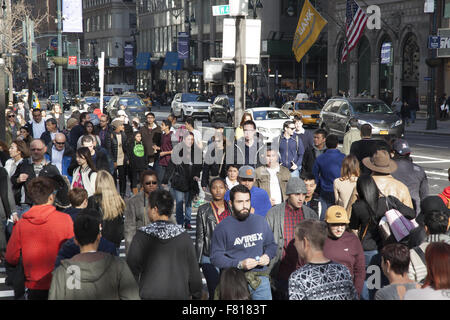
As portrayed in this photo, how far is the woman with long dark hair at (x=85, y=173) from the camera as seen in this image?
29.0 ft

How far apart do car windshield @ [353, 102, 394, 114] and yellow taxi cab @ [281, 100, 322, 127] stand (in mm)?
8215

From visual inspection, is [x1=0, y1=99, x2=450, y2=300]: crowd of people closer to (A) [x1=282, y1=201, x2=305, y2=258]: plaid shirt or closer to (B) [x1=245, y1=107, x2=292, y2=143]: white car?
(A) [x1=282, y1=201, x2=305, y2=258]: plaid shirt

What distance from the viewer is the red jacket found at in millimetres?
5684

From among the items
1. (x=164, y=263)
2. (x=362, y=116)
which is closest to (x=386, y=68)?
(x=362, y=116)

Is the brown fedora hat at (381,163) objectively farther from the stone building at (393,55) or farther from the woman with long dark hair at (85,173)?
the stone building at (393,55)

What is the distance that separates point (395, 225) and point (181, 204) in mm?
5810

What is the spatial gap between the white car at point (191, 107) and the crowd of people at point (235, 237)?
107 feet

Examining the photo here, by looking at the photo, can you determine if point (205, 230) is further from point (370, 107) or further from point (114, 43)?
point (114, 43)

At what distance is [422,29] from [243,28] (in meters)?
33.2

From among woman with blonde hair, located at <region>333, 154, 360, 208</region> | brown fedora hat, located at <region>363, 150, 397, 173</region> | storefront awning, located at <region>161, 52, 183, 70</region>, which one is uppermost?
storefront awning, located at <region>161, 52, 183, 70</region>

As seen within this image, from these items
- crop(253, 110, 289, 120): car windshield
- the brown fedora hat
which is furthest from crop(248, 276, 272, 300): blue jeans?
crop(253, 110, 289, 120): car windshield

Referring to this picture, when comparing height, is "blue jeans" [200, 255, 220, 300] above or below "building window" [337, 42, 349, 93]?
below

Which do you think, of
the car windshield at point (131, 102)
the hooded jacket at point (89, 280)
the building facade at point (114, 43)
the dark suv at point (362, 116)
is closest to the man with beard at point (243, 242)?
the hooded jacket at point (89, 280)
